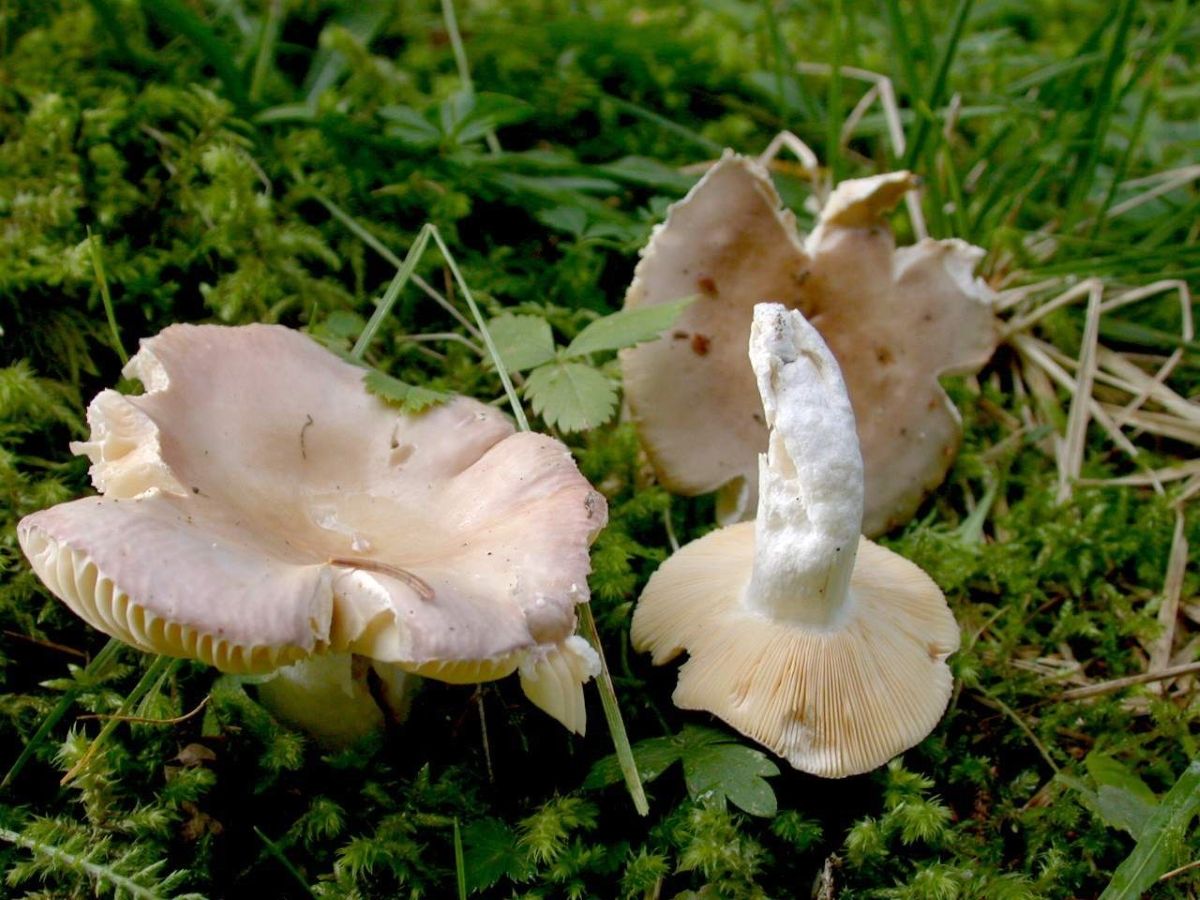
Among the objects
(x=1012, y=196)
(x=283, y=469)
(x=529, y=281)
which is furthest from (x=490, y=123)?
(x=1012, y=196)

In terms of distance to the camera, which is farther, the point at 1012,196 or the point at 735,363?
the point at 1012,196

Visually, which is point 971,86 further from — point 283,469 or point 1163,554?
point 283,469

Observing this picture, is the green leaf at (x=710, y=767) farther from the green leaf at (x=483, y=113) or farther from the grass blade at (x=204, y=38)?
the grass blade at (x=204, y=38)

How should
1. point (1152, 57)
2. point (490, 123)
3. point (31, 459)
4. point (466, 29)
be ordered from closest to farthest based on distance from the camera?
point (31, 459)
point (490, 123)
point (1152, 57)
point (466, 29)

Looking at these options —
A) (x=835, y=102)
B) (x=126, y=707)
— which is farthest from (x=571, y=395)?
(x=835, y=102)

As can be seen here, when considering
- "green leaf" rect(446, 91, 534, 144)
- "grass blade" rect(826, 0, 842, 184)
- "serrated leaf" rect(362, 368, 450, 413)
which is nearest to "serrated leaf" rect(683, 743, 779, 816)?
"serrated leaf" rect(362, 368, 450, 413)

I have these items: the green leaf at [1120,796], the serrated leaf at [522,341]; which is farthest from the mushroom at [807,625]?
the serrated leaf at [522,341]
